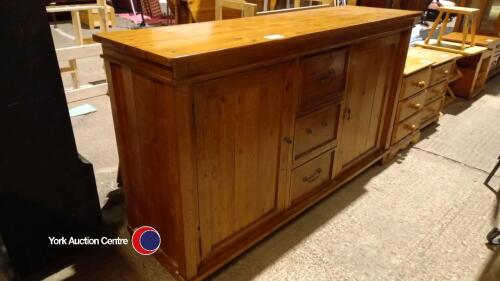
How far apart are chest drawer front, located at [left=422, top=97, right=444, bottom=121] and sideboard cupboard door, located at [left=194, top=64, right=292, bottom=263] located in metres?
1.66

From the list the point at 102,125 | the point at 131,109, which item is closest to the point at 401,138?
the point at 131,109

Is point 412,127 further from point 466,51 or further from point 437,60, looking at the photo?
point 466,51

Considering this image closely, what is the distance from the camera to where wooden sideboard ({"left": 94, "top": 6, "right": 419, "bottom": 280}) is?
113 cm

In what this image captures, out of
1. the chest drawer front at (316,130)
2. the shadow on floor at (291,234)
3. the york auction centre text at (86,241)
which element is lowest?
the shadow on floor at (291,234)

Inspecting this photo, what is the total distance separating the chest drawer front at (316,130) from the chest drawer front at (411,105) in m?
0.69

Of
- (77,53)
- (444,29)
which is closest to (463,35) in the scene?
(444,29)

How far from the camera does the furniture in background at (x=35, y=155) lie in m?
1.22

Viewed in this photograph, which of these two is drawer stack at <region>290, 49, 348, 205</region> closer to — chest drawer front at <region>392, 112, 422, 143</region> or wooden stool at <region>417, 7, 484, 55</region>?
chest drawer front at <region>392, 112, 422, 143</region>

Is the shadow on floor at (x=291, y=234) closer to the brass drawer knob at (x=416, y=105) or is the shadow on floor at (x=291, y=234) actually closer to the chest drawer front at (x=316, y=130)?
the chest drawer front at (x=316, y=130)

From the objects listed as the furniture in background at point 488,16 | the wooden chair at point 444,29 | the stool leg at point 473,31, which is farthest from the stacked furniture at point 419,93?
the furniture in background at point 488,16

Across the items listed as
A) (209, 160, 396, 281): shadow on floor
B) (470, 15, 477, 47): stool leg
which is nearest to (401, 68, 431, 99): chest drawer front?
(209, 160, 396, 281): shadow on floor

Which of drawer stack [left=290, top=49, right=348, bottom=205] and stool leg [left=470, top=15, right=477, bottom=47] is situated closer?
drawer stack [left=290, top=49, right=348, bottom=205]

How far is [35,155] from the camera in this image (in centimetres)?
136

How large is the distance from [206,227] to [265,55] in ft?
2.18
